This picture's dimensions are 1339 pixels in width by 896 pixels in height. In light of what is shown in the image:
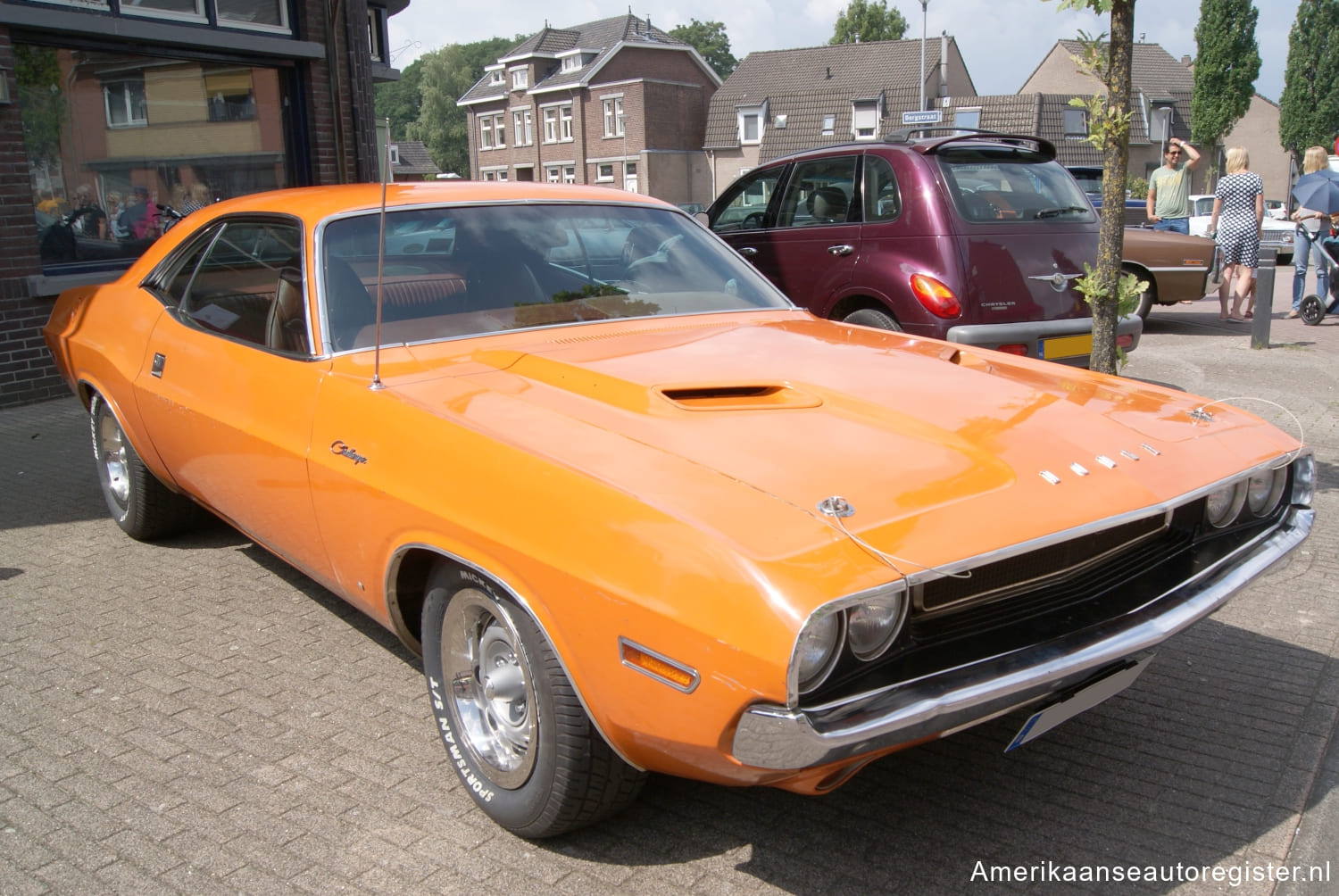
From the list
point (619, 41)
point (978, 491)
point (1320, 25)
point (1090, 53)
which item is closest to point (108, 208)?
point (1090, 53)

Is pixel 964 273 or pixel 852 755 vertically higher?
pixel 964 273

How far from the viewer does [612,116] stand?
59.9m

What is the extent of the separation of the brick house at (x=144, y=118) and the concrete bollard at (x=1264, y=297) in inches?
341

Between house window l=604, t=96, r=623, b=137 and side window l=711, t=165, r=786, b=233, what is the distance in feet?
175

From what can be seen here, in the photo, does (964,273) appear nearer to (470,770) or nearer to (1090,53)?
(1090,53)

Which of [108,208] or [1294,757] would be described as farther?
[108,208]

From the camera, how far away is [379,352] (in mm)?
3152

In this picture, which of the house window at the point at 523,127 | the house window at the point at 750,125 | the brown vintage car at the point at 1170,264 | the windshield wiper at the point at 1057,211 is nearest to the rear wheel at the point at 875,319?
the windshield wiper at the point at 1057,211

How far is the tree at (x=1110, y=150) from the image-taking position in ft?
15.7

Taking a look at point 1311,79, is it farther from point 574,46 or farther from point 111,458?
point 111,458

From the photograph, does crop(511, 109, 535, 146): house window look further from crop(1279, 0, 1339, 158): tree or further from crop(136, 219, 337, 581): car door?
crop(136, 219, 337, 581): car door

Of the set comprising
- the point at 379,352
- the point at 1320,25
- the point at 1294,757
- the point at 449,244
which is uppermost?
the point at 1320,25

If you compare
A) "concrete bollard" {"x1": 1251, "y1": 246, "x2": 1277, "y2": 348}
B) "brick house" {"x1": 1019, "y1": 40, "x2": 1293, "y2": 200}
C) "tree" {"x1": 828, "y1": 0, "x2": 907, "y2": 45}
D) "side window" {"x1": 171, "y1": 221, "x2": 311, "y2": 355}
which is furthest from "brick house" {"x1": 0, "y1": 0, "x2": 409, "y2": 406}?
"tree" {"x1": 828, "y1": 0, "x2": 907, "y2": 45}

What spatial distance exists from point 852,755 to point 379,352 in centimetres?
188
